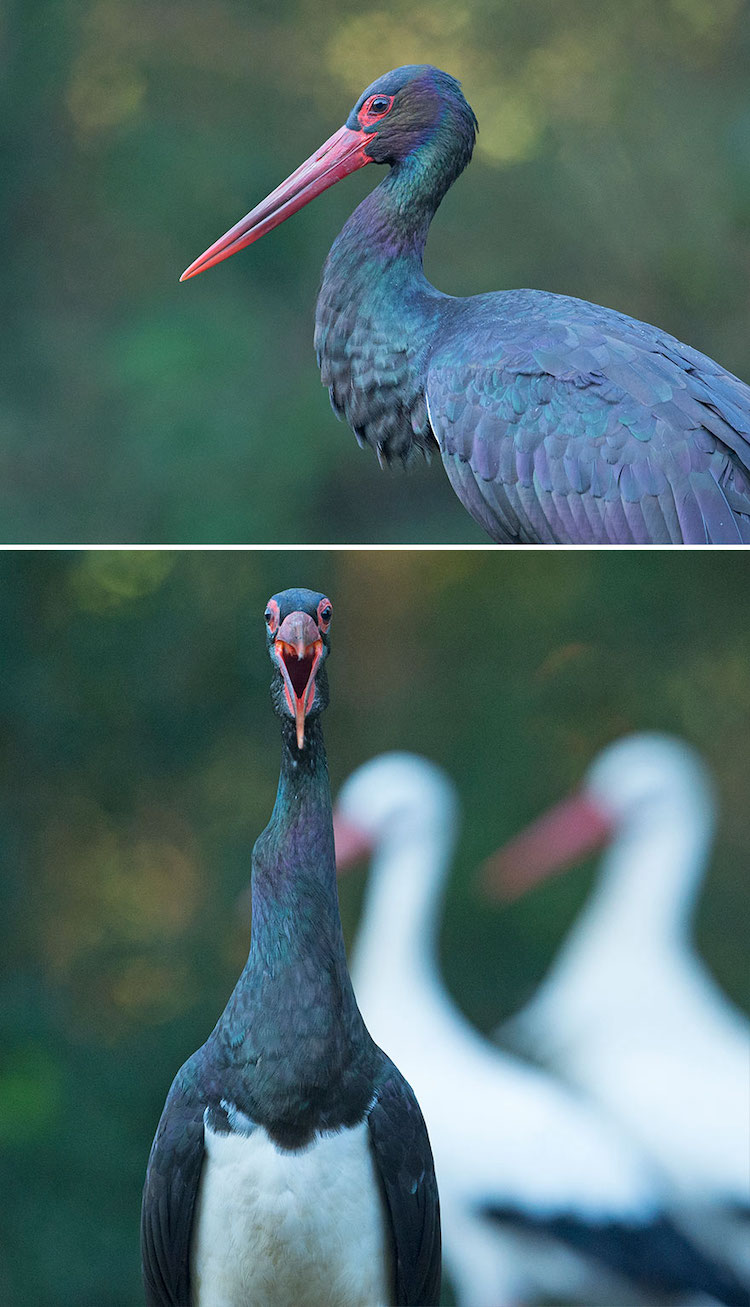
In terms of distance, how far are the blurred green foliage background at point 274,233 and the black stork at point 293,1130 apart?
1814 millimetres

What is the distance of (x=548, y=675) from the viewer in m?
1.51

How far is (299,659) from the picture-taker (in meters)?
1.03

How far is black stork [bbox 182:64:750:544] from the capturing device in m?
1.32

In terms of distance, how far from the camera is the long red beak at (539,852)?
1.51m

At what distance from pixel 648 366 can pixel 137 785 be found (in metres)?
0.62

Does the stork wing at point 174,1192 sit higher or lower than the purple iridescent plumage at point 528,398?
lower

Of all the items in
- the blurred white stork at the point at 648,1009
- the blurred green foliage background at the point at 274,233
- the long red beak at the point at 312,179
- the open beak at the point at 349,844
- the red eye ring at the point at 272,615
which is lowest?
the blurred white stork at the point at 648,1009

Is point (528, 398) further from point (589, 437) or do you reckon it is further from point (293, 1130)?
point (293, 1130)

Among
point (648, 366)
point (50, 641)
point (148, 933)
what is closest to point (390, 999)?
point (148, 933)

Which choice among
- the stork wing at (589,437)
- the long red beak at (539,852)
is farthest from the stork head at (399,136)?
the long red beak at (539,852)

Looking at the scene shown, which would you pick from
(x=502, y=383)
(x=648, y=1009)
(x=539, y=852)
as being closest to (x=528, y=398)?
(x=502, y=383)

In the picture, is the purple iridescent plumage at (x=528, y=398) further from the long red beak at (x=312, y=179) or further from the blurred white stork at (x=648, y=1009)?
the blurred white stork at (x=648, y=1009)

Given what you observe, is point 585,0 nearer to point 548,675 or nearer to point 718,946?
point 548,675

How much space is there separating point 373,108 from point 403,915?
0.81m
